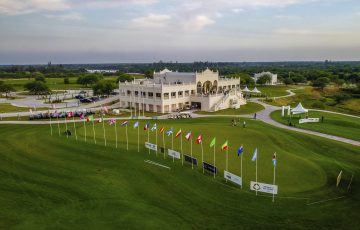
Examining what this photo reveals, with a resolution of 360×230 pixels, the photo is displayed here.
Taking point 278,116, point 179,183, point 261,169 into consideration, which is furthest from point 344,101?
point 179,183

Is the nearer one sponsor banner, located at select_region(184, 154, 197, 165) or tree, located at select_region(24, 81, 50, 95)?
sponsor banner, located at select_region(184, 154, 197, 165)

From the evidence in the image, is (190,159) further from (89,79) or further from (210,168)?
(89,79)

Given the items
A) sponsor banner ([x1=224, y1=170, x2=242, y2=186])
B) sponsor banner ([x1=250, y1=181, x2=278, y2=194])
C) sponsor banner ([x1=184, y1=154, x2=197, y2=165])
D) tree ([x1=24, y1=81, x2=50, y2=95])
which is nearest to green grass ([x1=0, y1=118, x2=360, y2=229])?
sponsor banner ([x1=224, y1=170, x2=242, y2=186])

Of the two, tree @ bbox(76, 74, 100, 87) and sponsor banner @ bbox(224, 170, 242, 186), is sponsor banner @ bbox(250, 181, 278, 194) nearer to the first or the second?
sponsor banner @ bbox(224, 170, 242, 186)

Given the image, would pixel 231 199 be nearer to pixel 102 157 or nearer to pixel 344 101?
pixel 102 157

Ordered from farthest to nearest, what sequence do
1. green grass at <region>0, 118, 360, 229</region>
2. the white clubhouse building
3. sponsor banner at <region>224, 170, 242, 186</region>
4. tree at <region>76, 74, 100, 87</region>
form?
1. tree at <region>76, 74, 100, 87</region>
2. the white clubhouse building
3. sponsor banner at <region>224, 170, 242, 186</region>
4. green grass at <region>0, 118, 360, 229</region>

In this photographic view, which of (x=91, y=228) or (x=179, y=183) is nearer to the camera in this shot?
(x=91, y=228)
